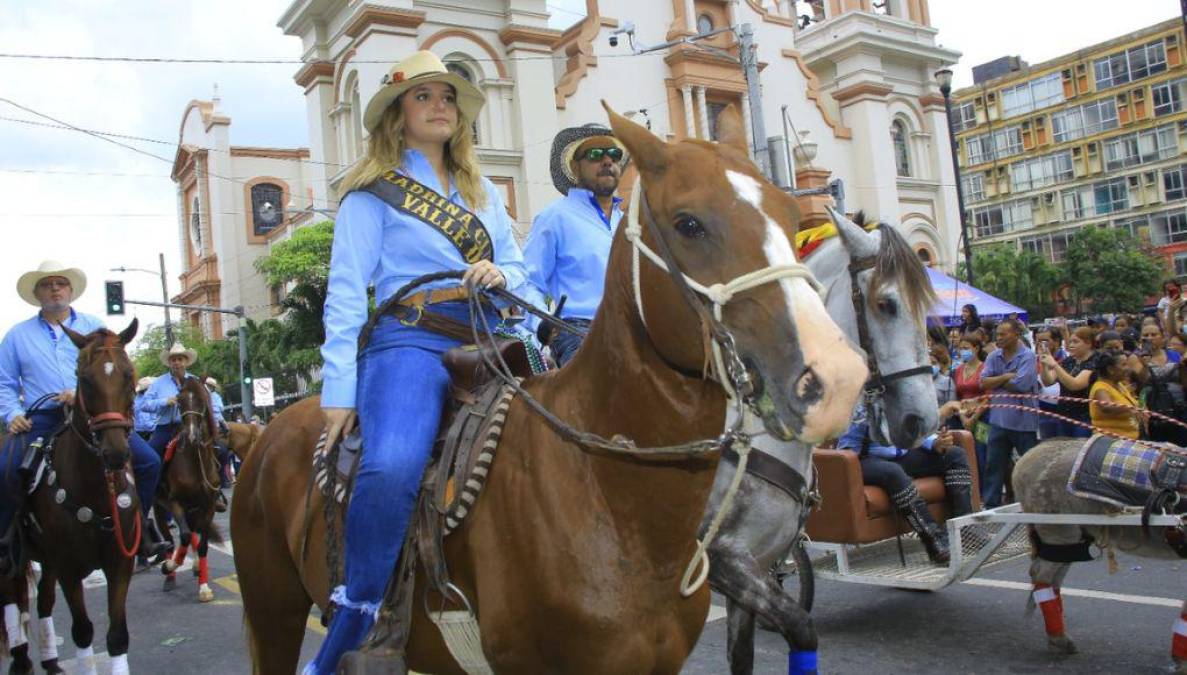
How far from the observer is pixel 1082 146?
71.5m

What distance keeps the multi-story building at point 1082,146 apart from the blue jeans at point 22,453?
62.9 meters

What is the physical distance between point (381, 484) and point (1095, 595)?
630 centimetres

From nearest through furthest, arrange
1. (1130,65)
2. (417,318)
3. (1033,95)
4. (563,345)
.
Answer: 1. (417,318)
2. (563,345)
3. (1130,65)
4. (1033,95)

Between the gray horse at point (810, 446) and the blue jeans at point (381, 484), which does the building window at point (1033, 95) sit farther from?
the blue jeans at point (381, 484)

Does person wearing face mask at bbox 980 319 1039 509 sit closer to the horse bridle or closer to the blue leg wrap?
the horse bridle

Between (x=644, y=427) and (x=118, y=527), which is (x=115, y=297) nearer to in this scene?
(x=118, y=527)

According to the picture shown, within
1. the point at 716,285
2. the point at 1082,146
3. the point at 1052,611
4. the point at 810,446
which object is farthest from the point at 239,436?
the point at 1082,146

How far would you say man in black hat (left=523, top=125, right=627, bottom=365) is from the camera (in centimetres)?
517

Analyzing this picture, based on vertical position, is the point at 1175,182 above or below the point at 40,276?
above

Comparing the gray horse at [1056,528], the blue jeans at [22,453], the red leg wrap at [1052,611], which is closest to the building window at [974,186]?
the gray horse at [1056,528]

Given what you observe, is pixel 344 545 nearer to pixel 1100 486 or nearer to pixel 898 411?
pixel 898 411

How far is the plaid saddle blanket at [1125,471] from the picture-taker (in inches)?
207

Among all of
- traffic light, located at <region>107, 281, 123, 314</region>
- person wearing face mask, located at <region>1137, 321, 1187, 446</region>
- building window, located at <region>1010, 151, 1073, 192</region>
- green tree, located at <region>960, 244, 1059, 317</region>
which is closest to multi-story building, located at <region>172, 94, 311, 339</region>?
traffic light, located at <region>107, 281, 123, 314</region>

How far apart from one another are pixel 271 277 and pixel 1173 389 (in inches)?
1410
